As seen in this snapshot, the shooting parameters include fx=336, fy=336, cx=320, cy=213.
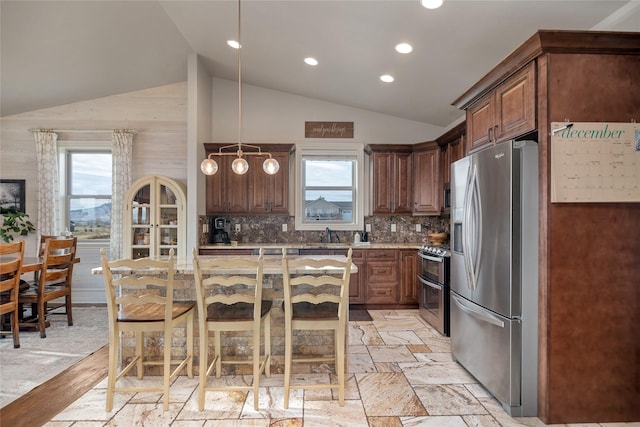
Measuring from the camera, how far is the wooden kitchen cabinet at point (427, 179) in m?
4.81

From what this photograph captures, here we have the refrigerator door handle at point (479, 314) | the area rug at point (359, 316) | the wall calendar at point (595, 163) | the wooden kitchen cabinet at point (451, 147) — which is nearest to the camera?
the wall calendar at point (595, 163)

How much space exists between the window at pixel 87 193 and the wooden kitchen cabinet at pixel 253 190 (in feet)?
5.75

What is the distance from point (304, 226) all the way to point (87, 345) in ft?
10.2

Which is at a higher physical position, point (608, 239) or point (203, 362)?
point (608, 239)

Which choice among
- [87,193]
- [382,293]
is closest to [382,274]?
[382,293]

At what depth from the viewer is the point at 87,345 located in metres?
3.46

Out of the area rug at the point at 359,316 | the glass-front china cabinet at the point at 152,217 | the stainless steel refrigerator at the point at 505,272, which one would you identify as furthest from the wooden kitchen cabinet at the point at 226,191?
the stainless steel refrigerator at the point at 505,272

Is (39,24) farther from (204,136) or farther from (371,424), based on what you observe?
(371,424)

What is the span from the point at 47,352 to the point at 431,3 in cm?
468

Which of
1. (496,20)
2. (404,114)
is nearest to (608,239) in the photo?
(496,20)

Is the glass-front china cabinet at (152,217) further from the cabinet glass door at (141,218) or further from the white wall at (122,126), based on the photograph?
the white wall at (122,126)

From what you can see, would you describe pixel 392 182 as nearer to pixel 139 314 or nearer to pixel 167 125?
pixel 167 125

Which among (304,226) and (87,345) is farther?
(304,226)

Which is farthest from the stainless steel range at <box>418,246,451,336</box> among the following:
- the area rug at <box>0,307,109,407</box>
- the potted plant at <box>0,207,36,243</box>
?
the potted plant at <box>0,207,36,243</box>
